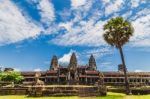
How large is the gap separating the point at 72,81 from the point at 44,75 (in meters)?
14.5

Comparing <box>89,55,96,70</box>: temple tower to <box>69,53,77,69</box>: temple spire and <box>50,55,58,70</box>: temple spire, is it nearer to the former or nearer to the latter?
<box>69,53,77,69</box>: temple spire

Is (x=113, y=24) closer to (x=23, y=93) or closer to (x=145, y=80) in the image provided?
(x=23, y=93)

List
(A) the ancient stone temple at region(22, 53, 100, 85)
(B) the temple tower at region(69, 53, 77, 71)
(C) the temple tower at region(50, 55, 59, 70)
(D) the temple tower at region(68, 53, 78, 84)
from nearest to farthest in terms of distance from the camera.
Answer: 1. (D) the temple tower at region(68, 53, 78, 84)
2. (A) the ancient stone temple at region(22, 53, 100, 85)
3. (B) the temple tower at region(69, 53, 77, 71)
4. (C) the temple tower at region(50, 55, 59, 70)

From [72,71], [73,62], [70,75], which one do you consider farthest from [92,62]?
[70,75]

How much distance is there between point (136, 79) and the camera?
11906 cm

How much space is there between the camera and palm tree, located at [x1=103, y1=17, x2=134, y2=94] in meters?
51.3

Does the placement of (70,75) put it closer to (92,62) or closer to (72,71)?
(72,71)

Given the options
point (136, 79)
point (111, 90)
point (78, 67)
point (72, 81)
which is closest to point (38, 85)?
point (111, 90)

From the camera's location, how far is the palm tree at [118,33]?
51.3 m

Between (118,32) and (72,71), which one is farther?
(72,71)

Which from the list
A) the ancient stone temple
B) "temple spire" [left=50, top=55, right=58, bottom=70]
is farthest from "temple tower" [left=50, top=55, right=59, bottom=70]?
the ancient stone temple

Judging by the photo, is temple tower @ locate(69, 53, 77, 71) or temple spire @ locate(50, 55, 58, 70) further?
temple spire @ locate(50, 55, 58, 70)

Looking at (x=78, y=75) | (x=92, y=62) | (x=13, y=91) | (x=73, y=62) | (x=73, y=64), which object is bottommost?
(x=13, y=91)

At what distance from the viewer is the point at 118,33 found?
51.5m
